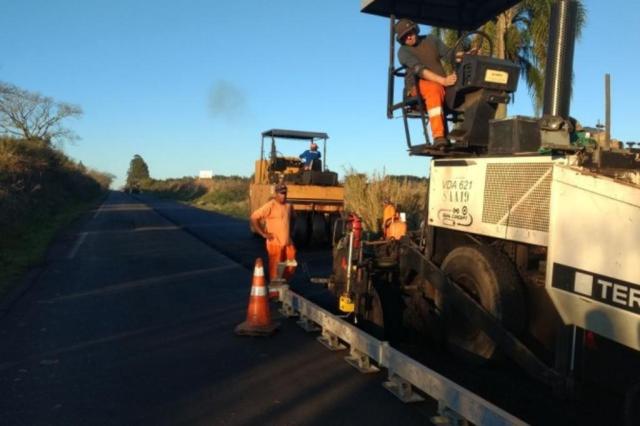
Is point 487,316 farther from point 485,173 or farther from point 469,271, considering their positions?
point 485,173

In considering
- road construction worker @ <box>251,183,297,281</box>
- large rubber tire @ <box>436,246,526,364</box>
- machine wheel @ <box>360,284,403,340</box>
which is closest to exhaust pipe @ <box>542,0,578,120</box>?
large rubber tire @ <box>436,246,526,364</box>

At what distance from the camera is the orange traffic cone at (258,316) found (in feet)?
22.2

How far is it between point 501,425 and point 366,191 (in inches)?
563

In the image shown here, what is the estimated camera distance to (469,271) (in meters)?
4.96

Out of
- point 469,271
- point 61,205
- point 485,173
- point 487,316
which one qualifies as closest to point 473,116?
point 485,173

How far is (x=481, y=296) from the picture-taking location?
15.6ft

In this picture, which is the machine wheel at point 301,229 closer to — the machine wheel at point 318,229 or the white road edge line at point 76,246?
the machine wheel at point 318,229

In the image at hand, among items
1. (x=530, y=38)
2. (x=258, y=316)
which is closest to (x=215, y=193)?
(x=530, y=38)

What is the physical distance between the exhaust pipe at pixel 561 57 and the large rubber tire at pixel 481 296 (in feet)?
4.21

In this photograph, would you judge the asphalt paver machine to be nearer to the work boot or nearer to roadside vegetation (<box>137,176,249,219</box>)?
the work boot

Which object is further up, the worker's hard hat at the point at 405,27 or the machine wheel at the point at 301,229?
the worker's hard hat at the point at 405,27

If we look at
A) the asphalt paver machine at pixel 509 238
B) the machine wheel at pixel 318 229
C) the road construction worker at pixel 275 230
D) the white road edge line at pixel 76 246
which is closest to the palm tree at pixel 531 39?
the machine wheel at pixel 318 229

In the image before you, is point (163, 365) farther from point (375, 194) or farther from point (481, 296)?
point (375, 194)

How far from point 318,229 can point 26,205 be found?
13809 mm
